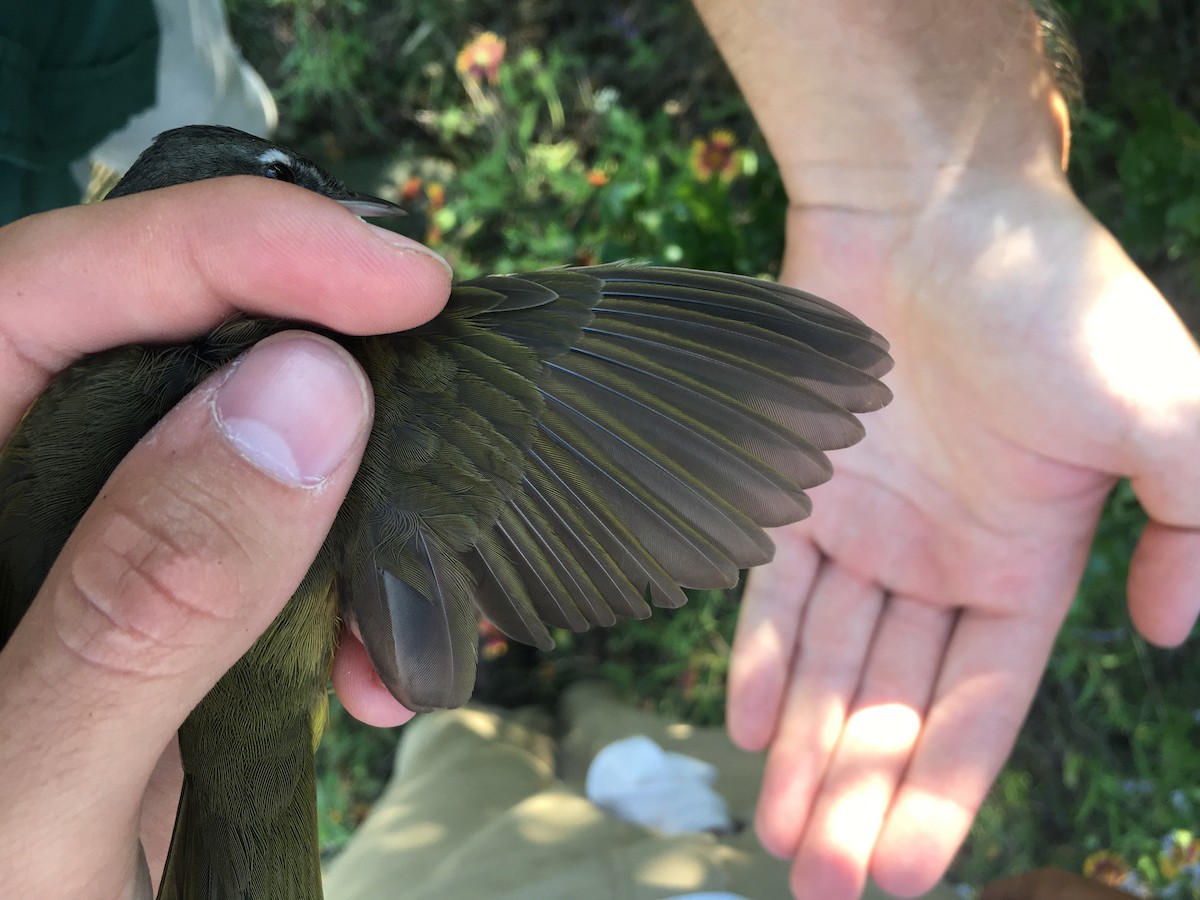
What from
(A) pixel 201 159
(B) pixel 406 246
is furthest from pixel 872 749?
(A) pixel 201 159

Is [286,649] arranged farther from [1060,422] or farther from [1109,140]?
[1109,140]

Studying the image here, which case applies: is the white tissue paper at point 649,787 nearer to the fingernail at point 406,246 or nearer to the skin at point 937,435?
the skin at point 937,435

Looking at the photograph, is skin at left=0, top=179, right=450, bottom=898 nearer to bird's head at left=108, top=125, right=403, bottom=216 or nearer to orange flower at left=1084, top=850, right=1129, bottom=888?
bird's head at left=108, top=125, right=403, bottom=216

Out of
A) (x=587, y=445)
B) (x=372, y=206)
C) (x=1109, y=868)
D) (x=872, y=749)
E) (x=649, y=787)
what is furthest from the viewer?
(x=649, y=787)

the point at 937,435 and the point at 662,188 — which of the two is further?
the point at 662,188

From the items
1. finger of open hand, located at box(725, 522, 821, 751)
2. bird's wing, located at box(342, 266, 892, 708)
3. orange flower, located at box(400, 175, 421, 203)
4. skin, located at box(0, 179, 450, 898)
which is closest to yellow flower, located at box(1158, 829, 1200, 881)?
finger of open hand, located at box(725, 522, 821, 751)

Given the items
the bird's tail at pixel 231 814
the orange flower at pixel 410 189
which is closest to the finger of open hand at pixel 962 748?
the bird's tail at pixel 231 814

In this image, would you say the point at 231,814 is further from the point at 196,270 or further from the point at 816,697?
the point at 816,697

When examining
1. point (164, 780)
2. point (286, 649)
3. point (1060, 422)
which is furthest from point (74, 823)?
point (1060, 422)
